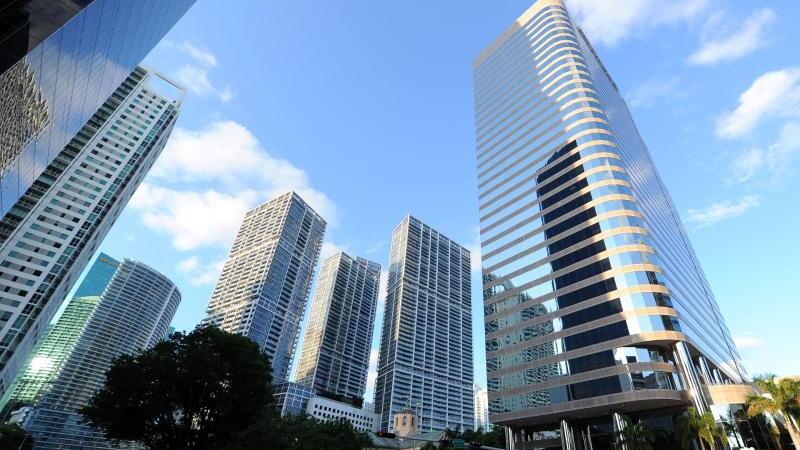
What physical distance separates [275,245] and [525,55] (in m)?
124

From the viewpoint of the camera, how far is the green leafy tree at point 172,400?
3550 centimetres

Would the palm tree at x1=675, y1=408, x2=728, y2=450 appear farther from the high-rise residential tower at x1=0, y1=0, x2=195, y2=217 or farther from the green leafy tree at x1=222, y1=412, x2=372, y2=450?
the high-rise residential tower at x1=0, y1=0, x2=195, y2=217

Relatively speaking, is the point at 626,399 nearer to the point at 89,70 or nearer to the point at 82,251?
the point at 89,70

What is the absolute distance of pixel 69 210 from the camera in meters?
92.4

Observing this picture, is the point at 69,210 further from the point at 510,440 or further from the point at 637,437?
the point at 637,437

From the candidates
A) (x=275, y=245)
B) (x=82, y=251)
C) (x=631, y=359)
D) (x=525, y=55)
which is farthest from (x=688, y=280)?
(x=275, y=245)

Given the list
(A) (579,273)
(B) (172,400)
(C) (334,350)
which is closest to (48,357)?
(C) (334,350)

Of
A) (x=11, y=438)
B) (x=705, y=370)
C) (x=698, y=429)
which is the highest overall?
(x=705, y=370)

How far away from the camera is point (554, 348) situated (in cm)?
5647

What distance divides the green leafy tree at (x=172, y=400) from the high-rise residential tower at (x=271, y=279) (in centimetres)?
12113

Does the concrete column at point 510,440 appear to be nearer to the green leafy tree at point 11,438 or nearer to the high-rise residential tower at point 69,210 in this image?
the high-rise residential tower at point 69,210

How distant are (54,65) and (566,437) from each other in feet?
206

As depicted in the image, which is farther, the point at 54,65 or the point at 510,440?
the point at 510,440

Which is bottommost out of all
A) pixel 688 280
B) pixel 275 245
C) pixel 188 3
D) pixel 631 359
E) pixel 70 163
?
pixel 631 359
